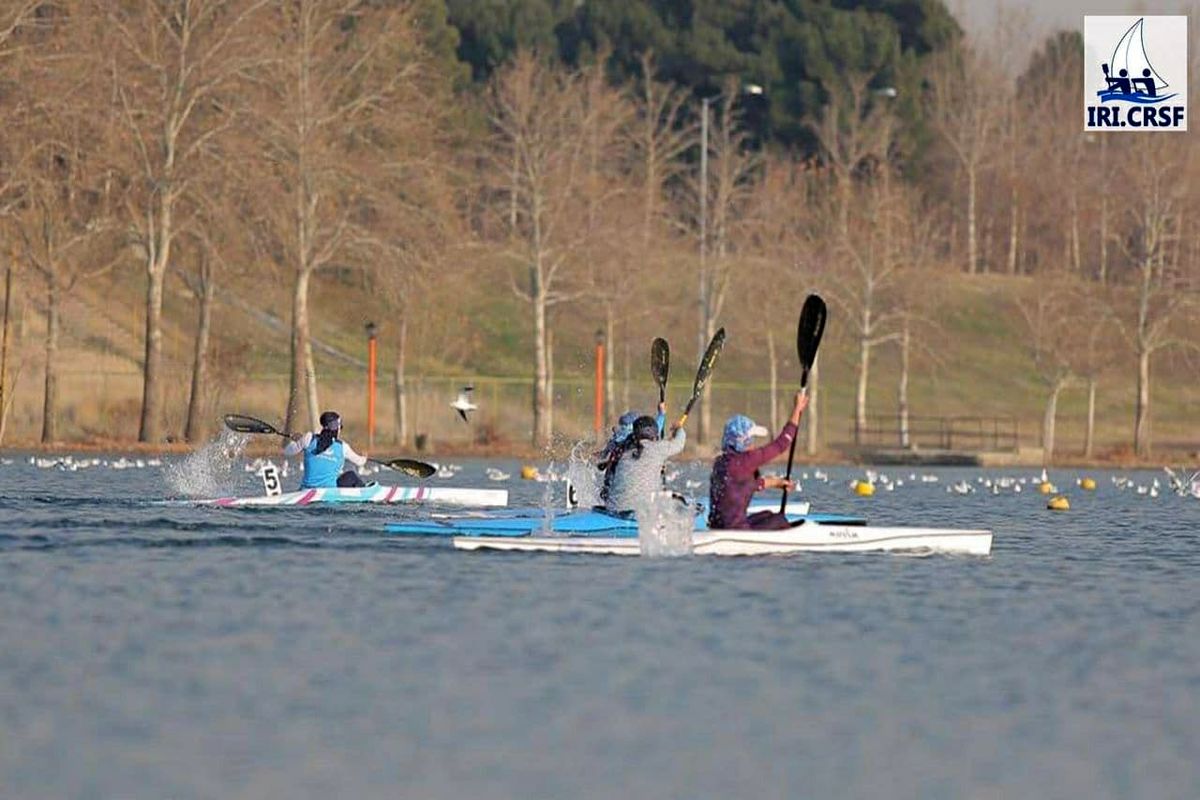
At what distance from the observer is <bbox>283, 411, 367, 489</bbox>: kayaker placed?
1391 inches

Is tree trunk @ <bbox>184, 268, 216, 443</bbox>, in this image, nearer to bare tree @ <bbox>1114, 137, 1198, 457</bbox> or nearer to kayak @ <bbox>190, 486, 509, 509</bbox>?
bare tree @ <bbox>1114, 137, 1198, 457</bbox>

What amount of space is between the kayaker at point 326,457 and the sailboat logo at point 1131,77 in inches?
1940

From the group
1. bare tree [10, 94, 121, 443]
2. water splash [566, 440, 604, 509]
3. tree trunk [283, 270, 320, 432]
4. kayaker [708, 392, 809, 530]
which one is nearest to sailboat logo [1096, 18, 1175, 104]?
tree trunk [283, 270, 320, 432]

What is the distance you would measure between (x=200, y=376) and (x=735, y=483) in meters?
40.6

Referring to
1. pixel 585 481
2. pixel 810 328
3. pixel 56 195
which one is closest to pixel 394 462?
pixel 585 481

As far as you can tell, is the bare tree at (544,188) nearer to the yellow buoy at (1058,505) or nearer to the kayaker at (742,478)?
the yellow buoy at (1058,505)

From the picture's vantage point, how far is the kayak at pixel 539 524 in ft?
97.5

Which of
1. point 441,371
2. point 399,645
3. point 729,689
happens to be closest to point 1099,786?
point 729,689

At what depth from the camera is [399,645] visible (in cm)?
1969

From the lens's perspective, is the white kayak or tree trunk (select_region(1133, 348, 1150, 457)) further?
tree trunk (select_region(1133, 348, 1150, 457))

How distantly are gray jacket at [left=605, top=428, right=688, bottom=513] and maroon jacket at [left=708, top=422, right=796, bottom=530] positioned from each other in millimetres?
979

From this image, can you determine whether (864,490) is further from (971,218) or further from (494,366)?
(971,218)

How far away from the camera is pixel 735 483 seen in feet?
91.9

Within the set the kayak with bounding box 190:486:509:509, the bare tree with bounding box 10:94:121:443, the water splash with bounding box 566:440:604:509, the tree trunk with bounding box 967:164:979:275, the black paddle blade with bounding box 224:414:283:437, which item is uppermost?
the tree trunk with bounding box 967:164:979:275
